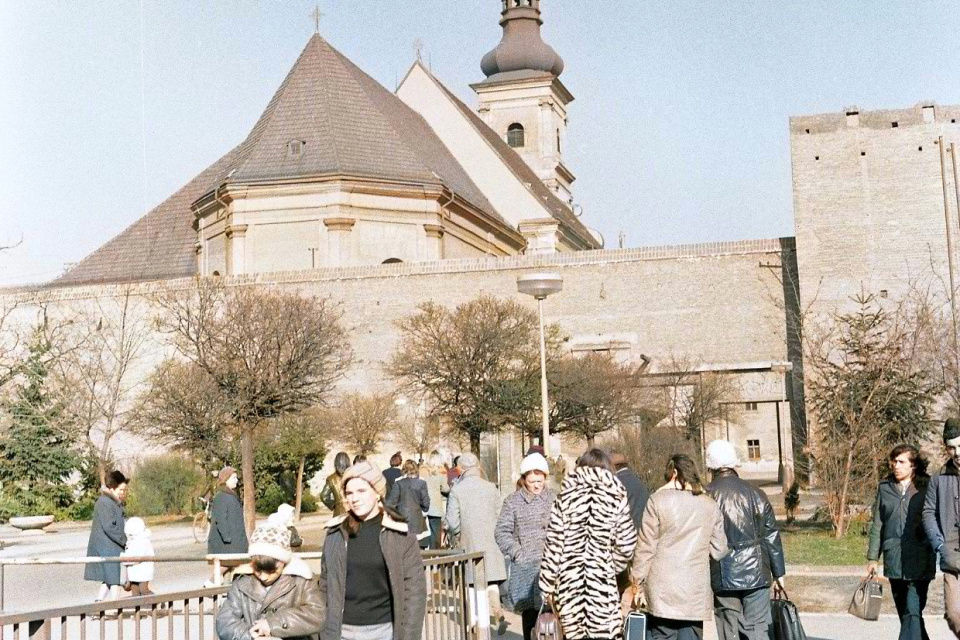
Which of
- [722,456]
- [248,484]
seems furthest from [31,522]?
[722,456]

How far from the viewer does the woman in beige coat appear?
23.4 feet

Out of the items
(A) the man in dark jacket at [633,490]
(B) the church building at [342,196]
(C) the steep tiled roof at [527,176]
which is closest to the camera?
(A) the man in dark jacket at [633,490]

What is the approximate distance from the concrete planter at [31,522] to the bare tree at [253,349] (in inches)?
210

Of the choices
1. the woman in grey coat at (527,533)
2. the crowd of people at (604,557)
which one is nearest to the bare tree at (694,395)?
the crowd of people at (604,557)

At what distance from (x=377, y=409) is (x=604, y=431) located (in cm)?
799

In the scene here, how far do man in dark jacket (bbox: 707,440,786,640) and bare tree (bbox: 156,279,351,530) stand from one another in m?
19.3

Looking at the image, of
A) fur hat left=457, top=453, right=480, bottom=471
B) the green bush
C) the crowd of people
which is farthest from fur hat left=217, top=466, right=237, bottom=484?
the green bush

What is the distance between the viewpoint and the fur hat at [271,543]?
5453 millimetres

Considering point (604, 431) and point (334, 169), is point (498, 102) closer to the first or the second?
point (334, 169)

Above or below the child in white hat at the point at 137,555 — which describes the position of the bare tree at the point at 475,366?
above

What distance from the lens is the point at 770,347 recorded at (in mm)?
39750

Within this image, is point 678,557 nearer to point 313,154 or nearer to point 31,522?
point 31,522

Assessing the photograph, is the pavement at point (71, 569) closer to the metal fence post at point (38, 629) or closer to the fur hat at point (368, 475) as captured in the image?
the metal fence post at point (38, 629)

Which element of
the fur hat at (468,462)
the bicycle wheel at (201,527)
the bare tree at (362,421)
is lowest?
the bicycle wheel at (201,527)
